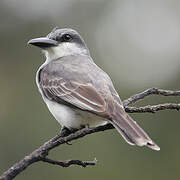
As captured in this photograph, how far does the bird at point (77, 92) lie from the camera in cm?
411

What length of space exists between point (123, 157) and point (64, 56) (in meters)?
2.91

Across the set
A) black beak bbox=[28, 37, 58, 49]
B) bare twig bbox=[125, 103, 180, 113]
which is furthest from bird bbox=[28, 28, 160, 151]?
bare twig bbox=[125, 103, 180, 113]

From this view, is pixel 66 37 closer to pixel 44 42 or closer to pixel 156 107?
pixel 44 42

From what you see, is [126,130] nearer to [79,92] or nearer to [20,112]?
[79,92]

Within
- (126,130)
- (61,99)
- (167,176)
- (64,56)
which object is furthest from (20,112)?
(126,130)

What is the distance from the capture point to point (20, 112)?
914 centimetres

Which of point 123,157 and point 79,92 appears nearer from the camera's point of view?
point 79,92

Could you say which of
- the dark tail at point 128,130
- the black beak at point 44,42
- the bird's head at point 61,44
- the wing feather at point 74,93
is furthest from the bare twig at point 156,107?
the bird's head at point 61,44

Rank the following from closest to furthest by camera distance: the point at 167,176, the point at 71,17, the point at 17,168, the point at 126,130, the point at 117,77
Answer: the point at 17,168, the point at 126,130, the point at 167,176, the point at 117,77, the point at 71,17

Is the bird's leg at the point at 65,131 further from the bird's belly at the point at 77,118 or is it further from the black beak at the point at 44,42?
the black beak at the point at 44,42

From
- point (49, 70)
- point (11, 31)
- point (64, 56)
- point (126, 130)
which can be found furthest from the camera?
point (11, 31)

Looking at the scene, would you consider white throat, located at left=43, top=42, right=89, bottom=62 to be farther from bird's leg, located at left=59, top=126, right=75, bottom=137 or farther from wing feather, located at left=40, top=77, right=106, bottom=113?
bird's leg, located at left=59, top=126, right=75, bottom=137

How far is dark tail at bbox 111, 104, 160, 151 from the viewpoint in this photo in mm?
3766

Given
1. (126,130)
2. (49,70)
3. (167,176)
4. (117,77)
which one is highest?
(49,70)
